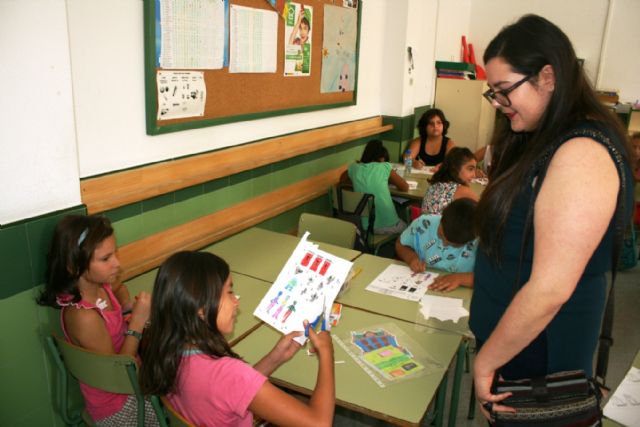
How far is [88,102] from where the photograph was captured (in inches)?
88.5

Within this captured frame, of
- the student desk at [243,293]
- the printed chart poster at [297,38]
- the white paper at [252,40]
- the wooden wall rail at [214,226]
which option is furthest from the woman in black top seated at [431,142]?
the student desk at [243,293]

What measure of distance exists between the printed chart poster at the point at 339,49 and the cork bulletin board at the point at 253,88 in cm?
3

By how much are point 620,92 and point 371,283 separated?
5.66 m

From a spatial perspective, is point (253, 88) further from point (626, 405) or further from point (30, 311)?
point (626, 405)

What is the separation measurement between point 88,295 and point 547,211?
5.32 ft

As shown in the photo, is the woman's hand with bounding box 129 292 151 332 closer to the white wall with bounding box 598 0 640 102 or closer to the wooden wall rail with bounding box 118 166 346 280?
the wooden wall rail with bounding box 118 166 346 280

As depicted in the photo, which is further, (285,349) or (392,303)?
(392,303)

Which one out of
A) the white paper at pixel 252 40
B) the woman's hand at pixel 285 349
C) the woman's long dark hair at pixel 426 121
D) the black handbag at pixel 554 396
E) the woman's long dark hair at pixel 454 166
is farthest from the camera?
the woman's long dark hair at pixel 426 121

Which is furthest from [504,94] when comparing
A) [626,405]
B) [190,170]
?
[190,170]

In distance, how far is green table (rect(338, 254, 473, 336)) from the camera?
2.10m

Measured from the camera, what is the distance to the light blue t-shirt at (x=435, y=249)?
2.60 metres

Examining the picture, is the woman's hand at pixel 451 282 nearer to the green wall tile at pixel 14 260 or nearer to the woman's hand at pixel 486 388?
the woman's hand at pixel 486 388

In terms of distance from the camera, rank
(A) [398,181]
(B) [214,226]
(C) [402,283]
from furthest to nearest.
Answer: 1. (A) [398,181]
2. (B) [214,226]
3. (C) [402,283]

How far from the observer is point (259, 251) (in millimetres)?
2840
